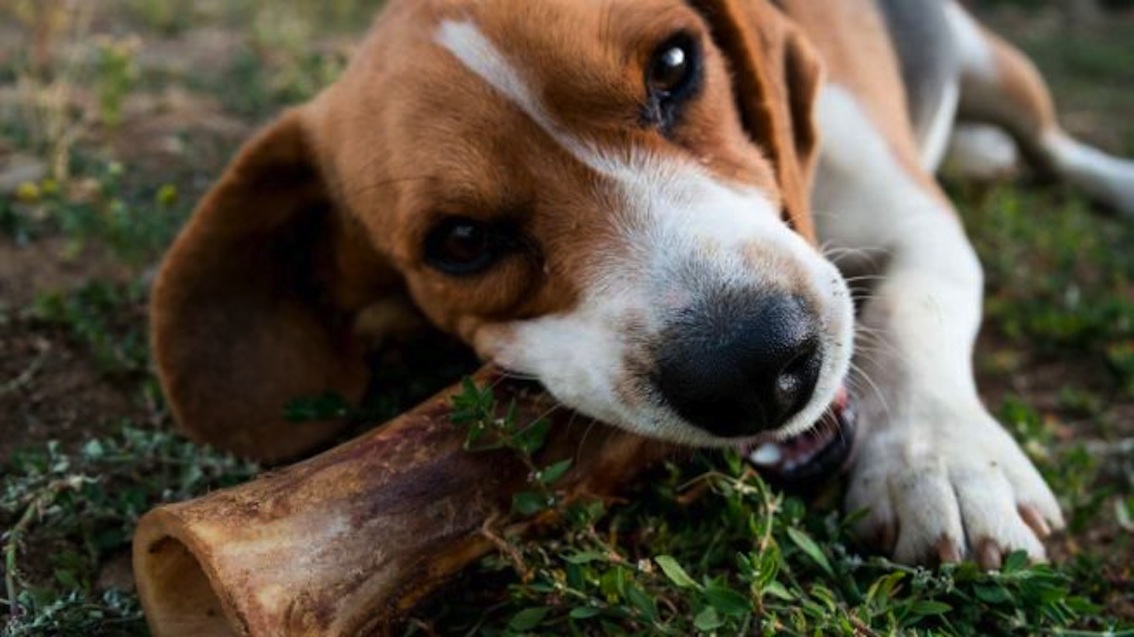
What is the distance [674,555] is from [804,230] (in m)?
0.92

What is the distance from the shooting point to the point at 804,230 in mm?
2902

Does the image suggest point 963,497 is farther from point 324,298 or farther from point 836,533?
point 324,298

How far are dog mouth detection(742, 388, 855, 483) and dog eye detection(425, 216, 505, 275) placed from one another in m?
0.78

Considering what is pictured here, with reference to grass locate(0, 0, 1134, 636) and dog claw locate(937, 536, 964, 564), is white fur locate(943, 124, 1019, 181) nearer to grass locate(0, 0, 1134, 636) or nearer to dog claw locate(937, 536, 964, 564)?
grass locate(0, 0, 1134, 636)

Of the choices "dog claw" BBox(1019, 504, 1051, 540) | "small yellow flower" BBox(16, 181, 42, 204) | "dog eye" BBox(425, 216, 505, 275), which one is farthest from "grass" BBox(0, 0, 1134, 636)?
"dog eye" BBox(425, 216, 505, 275)

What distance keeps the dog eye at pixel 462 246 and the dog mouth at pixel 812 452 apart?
781 mm

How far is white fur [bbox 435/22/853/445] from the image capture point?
2.34m

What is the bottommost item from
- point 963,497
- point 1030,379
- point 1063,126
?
point 1063,126

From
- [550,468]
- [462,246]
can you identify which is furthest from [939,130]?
[550,468]

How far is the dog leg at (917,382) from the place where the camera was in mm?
2492

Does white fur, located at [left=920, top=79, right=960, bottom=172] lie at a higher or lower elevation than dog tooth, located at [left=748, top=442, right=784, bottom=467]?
lower

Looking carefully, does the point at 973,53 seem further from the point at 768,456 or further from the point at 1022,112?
the point at 768,456

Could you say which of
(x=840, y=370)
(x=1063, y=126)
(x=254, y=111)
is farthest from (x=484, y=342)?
(x=1063, y=126)

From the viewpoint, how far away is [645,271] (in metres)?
2.43
